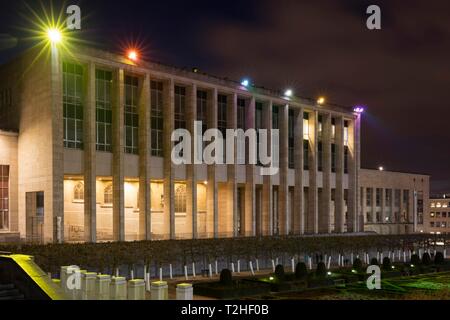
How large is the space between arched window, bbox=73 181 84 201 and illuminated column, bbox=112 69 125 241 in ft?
24.8

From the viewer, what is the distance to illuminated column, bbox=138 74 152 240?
184 ft

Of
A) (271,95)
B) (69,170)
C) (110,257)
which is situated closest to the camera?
(110,257)

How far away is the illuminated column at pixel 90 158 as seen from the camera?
51594mm

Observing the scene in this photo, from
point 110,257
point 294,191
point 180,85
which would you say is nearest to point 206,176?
point 180,85

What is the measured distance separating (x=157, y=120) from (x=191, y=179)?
284 inches

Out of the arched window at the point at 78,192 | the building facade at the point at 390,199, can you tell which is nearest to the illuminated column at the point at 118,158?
the arched window at the point at 78,192

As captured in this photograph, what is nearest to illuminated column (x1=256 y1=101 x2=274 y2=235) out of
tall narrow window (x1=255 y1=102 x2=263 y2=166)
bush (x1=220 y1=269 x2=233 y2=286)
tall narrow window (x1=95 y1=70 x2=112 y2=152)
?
tall narrow window (x1=255 y1=102 x2=263 y2=166)

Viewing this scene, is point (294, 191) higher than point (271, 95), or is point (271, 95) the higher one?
point (271, 95)

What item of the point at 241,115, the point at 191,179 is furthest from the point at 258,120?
the point at 191,179

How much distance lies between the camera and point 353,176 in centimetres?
8494

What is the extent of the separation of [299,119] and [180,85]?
65.9 feet

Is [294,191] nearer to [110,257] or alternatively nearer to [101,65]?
[101,65]

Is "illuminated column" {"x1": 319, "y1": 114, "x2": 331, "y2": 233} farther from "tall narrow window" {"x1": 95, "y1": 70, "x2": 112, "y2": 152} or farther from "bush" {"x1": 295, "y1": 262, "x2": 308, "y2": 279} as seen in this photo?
"bush" {"x1": 295, "y1": 262, "x2": 308, "y2": 279}
